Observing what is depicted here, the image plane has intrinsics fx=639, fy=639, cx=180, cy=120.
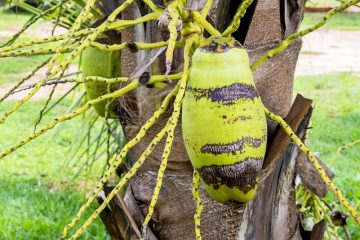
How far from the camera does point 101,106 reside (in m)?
1.69

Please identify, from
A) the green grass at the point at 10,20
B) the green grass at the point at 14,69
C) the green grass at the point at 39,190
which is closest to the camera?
the green grass at the point at 39,190

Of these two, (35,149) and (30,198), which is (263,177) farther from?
(35,149)

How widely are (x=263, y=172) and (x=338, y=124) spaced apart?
5.16 metres

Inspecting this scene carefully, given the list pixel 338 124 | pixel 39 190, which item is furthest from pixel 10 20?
pixel 39 190

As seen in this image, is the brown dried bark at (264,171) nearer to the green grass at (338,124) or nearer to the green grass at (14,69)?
the green grass at (338,124)

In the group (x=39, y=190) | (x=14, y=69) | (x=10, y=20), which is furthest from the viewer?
(x=10, y=20)

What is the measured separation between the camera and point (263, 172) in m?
1.48

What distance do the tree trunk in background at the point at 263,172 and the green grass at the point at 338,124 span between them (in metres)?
1.78

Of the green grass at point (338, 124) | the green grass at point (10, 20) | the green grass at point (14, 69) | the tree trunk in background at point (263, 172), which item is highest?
the tree trunk in background at point (263, 172)

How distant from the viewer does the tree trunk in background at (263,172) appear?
58.1 inches

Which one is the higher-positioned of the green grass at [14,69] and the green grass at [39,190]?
the green grass at [39,190]

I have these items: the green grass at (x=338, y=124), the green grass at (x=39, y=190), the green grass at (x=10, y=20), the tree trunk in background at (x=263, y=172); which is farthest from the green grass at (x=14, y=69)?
the tree trunk in background at (x=263, y=172)

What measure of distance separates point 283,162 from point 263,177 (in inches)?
4.6

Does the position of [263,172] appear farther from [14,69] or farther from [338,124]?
[14,69]
